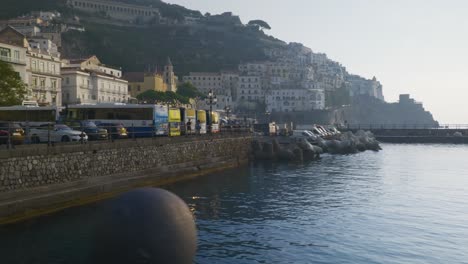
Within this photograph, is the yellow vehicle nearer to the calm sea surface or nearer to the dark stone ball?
the calm sea surface

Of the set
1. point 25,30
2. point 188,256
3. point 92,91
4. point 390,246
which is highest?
point 25,30

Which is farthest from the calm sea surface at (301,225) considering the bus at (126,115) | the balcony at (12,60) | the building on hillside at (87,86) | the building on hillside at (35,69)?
the building on hillside at (87,86)

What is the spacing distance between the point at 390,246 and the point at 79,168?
16529 millimetres

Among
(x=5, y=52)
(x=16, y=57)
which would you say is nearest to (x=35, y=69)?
(x=16, y=57)

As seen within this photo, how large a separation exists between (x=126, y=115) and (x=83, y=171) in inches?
635

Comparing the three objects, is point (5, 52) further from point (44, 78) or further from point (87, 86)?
point (87, 86)

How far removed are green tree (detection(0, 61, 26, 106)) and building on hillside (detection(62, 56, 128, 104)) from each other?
35.4 metres

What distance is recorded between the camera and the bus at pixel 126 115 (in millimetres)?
39344

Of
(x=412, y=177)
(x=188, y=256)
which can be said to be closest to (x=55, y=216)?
(x=188, y=256)

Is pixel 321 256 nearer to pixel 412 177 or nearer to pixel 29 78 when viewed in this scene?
pixel 412 177

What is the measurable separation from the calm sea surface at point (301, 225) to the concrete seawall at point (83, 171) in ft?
3.41

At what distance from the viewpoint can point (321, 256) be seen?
51.4 ft

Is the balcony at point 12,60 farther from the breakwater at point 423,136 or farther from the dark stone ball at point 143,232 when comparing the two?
the breakwater at point 423,136

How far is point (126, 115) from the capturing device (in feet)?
131
